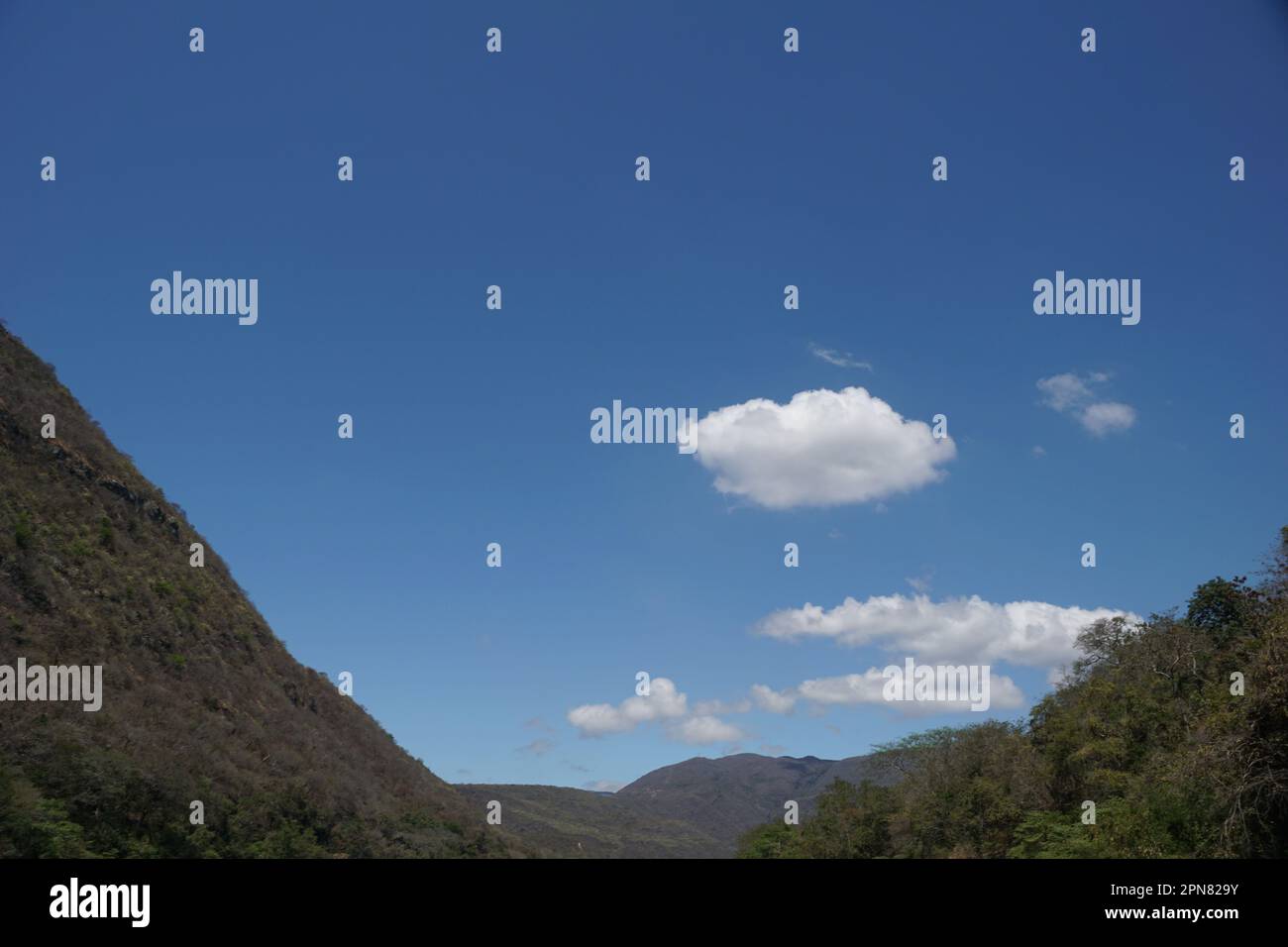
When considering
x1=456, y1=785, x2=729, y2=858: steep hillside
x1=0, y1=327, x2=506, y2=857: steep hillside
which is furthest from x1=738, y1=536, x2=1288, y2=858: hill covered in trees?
x1=456, y1=785, x2=729, y2=858: steep hillside

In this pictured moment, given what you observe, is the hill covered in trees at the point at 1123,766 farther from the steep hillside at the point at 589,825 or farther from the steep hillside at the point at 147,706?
the steep hillside at the point at 589,825

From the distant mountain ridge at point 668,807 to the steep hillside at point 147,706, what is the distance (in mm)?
30570

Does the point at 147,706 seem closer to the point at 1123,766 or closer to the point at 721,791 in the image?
the point at 1123,766

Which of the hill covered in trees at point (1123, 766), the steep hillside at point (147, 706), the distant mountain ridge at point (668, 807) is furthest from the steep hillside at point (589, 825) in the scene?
the hill covered in trees at point (1123, 766)

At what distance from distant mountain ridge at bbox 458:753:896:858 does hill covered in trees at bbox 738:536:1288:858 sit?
7.88 meters

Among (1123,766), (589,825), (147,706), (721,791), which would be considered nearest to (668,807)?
(721,791)

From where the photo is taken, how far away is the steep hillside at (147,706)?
32312 mm

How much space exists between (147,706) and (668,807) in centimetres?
12831

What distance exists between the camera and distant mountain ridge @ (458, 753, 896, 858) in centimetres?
10069

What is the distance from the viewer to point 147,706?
41.5 meters

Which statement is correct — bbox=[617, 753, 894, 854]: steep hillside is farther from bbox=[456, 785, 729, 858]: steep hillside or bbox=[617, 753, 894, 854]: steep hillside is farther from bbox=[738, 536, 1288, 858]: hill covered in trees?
bbox=[738, 536, 1288, 858]: hill covered in trees
